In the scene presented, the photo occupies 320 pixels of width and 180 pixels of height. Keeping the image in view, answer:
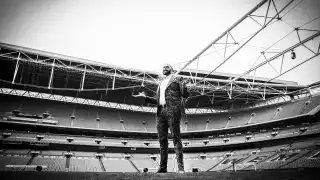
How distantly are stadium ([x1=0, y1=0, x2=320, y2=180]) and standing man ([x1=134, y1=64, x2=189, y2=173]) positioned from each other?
1058 centimetres

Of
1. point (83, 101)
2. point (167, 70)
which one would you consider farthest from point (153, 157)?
point (167, 70)

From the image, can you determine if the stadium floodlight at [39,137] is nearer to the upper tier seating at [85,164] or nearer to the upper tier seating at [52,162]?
the upper tier seating at [52,162]

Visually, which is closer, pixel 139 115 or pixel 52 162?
pixel 52 162

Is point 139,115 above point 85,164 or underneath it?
above

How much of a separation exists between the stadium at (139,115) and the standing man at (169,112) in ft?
34.7

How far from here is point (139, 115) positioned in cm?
2798

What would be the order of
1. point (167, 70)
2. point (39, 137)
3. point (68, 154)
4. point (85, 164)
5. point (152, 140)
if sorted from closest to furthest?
1. point (167, 70)
2. point (85, 164)
3. point (68, 154)
4. point (39, 137)
5. point (152, 140)

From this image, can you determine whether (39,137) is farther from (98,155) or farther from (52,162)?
(98,155)

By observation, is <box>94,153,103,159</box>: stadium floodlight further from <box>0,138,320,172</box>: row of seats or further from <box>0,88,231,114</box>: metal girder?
<box>0,88,231,114</box>: metal girder

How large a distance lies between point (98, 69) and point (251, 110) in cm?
1998

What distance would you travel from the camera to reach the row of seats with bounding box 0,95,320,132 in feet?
72.7

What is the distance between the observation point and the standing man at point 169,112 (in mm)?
3744

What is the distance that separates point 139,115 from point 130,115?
4.02 feet

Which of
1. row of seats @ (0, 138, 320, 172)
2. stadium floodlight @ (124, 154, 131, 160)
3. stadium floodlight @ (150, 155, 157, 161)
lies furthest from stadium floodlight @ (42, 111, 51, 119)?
Result: stadium floodlight @ (150, 155, 157, 161)
